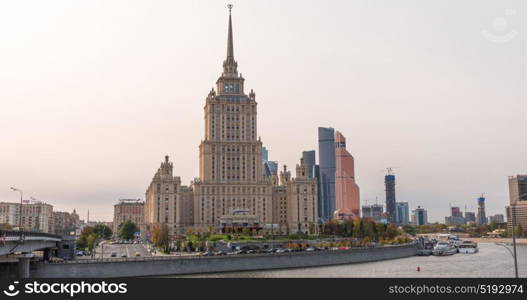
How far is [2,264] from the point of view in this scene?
3435 inches

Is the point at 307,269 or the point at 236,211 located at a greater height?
the point at 236,211

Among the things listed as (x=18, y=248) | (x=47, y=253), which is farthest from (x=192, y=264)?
(x=18, y=248)

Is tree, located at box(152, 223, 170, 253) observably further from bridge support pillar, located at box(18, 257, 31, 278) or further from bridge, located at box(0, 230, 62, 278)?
bridge support pillar, located at box(18, 257, 31, 278)

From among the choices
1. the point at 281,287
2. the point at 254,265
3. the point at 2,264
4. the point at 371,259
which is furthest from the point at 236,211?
the point at 281,287

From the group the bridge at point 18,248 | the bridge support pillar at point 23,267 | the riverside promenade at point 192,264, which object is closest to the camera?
the bridge at point 18,248

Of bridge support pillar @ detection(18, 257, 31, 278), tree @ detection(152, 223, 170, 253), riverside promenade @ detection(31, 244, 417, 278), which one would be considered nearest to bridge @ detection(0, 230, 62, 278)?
bridge support pillar @ detection(18, 257, 31, 278)

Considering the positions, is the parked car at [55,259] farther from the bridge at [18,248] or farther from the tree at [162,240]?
the tree at [162,240]

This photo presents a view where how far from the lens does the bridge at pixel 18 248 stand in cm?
7712

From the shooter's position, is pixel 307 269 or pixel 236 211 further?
pixel 236 211

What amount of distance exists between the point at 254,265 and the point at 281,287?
65976mm

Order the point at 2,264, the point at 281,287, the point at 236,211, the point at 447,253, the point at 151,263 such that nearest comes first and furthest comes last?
the point at 281,287
the point at 2,264
the point at 151,263
the point at 447,253
the point at 236,211

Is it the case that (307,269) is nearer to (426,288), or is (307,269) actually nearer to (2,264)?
(2,264)

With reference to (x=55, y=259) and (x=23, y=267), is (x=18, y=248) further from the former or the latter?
(x=55, y=259)

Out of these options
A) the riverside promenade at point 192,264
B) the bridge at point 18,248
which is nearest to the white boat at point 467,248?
the riverside promenade at point 192,264
